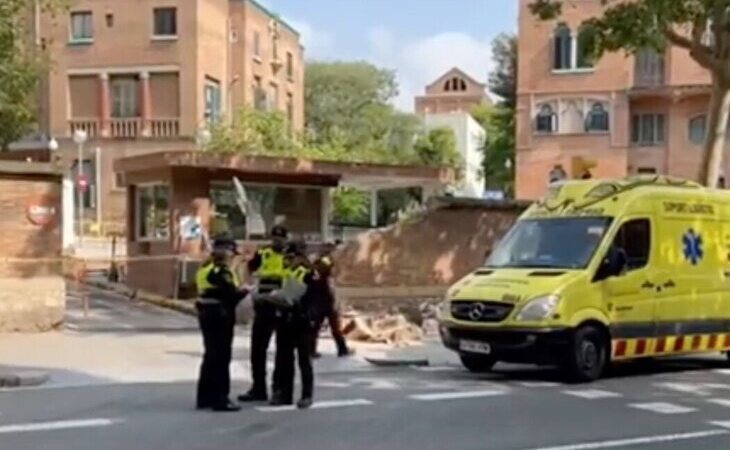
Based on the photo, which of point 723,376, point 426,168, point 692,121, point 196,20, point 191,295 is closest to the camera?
point 723,376

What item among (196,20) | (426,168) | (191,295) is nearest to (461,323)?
(191,295)

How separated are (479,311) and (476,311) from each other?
5cm

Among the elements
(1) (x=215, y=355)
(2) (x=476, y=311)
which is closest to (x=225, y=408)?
(1) (x=215, y=355)

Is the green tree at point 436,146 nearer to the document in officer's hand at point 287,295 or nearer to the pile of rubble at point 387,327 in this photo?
the pile of rubble at point 387,327

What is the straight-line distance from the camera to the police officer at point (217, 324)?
38.4 feet

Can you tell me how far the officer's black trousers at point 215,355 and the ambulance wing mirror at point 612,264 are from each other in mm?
5297

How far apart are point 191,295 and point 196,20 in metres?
32.9

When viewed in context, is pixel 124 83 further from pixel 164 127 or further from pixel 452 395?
pixel 452 395

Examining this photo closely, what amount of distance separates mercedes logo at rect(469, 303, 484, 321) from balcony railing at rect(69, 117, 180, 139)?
41198 millimetres

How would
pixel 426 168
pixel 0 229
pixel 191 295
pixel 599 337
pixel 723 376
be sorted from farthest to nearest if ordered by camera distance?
pixel 426 168, pixel 191 295, pixel 0 229, pixel 723 376, pixel 599 337

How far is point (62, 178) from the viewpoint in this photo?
19297 mm

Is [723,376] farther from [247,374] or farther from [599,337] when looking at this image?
[247,374]

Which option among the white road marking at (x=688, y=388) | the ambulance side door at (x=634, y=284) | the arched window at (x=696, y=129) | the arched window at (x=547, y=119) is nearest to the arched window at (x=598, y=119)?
the arched window at (x=547, y=119)

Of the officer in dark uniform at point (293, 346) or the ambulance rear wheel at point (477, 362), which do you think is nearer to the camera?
the officer in dark uniform at point (293, 346)
